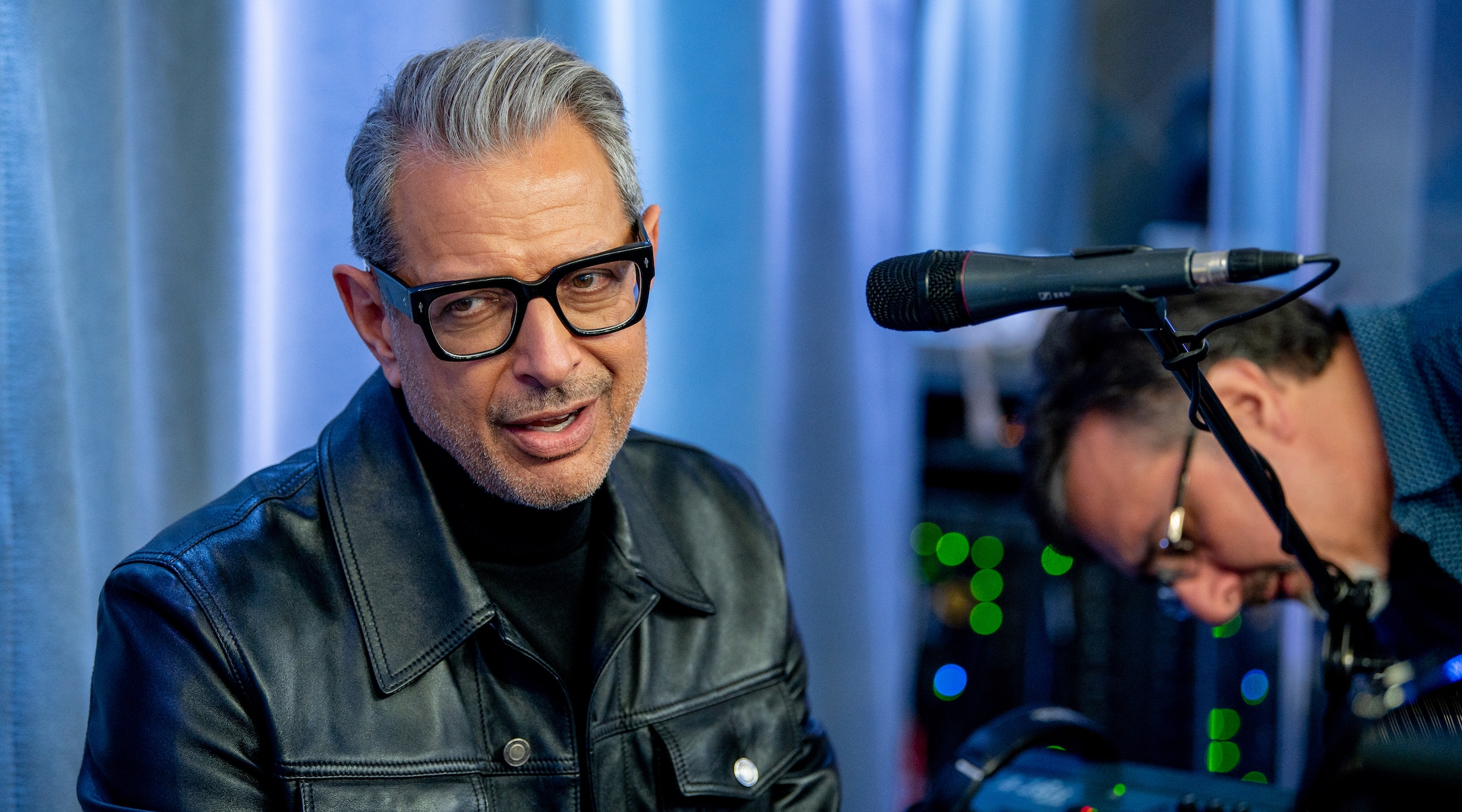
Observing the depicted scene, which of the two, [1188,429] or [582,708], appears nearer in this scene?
[582,708]

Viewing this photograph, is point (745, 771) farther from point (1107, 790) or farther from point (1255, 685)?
point (1255, 685)

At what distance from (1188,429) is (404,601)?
109cm

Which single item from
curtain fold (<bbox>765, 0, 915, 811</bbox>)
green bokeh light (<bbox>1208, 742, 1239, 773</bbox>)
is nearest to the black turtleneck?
curtain fold (<bbox>765, 0, 915, 811</bbox>)

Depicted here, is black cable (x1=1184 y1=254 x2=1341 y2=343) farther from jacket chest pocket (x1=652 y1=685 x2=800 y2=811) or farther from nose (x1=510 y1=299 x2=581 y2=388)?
jacket chest pocket (x1=652 y1=685 x2=800 y2=811)

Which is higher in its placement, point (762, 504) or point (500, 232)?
point (500, 232)

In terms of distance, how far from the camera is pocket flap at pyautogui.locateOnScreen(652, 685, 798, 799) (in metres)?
1.44

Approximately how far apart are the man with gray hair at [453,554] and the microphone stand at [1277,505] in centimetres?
53

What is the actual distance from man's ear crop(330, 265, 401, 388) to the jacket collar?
0.07 m

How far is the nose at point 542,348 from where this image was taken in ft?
4.03

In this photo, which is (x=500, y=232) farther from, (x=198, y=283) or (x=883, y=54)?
(x=883, y=54)

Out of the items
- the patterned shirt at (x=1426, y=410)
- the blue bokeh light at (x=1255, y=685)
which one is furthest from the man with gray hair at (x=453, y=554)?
the blue bokeh light at (x=1255, y=685)

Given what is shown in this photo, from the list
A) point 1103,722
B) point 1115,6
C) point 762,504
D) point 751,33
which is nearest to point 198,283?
point 762,504

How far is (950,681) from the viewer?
10.6 feet

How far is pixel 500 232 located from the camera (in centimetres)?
122
